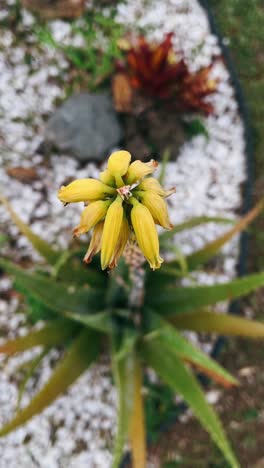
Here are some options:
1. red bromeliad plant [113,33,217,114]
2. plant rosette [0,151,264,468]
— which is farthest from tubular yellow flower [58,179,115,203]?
red bromeliad plant [113,33,217,114]

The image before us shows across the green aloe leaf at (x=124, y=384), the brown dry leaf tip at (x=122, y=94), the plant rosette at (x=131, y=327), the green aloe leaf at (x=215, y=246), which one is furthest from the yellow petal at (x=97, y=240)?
the brown dry leaf tip at (x=122, y=94)

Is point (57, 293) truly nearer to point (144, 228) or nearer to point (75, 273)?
point (75, 273)

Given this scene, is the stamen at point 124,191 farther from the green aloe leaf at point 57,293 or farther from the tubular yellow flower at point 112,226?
the green aloe leaf at point 57,293

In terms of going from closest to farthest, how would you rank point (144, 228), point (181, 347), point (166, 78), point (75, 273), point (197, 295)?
point (144, 228) < point (181, 347) < point (197, 295) < point (75, 273) < point (166, 78)

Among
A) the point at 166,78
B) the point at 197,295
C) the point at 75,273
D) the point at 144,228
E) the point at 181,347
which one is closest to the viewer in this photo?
the point at 144,228

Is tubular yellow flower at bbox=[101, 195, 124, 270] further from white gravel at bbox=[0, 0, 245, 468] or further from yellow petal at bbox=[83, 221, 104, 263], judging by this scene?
white gravel at bbox=[0, 0, 245, 468]

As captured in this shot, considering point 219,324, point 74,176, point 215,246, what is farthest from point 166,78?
point 219,324
